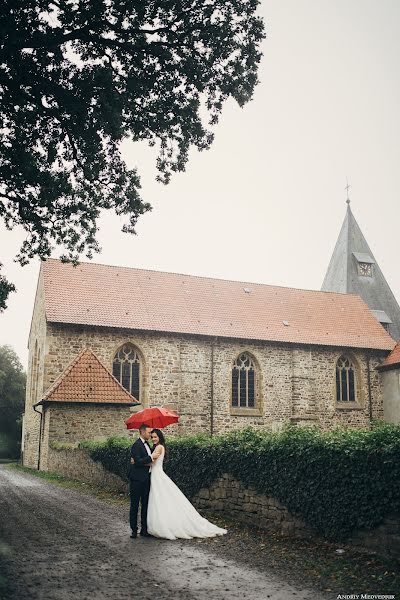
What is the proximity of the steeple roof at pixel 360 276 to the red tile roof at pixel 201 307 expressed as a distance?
5654 millimetres

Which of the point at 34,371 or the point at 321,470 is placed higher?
the point at 34,371

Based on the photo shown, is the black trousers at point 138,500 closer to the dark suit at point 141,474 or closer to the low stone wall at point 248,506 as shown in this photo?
the dark suit at point 141,474

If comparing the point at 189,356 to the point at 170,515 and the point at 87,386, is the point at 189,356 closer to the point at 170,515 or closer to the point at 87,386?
the point at 87,386

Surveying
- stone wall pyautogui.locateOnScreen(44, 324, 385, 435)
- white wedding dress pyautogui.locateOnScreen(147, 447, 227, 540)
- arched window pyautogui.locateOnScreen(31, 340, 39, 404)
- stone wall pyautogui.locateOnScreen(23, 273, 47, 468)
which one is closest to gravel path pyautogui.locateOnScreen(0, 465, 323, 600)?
white wedding dress pyautogui.locateOnScreen(147, 447, 227, 540)

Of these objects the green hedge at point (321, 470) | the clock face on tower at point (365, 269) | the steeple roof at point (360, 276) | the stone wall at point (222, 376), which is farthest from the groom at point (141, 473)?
the clock face on tower at point (365, 269)

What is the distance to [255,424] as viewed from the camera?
26.7 meters

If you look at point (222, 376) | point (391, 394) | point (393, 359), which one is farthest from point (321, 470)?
point (393, 359)

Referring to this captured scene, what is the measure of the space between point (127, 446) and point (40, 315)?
13.9 meters

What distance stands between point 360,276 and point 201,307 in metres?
16.9

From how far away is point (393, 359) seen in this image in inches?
1153

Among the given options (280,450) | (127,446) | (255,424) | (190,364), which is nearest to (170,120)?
(280,450)

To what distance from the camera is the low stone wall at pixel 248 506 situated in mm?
8945

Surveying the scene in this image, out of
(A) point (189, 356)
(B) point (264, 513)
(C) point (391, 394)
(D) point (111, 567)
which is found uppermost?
(A) point (189, 356)

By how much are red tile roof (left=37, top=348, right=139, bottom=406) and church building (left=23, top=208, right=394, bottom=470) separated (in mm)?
47
